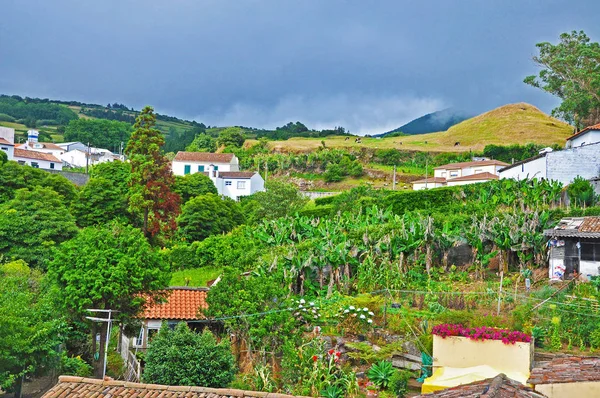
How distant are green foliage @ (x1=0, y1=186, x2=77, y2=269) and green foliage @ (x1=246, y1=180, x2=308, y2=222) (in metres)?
14.1

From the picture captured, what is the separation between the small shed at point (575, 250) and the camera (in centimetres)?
2073

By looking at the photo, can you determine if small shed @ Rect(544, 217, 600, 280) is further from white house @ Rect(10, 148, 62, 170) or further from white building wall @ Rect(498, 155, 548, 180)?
white house @ Rect(10, 148, 62, 170)

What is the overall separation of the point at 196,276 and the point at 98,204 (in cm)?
1327

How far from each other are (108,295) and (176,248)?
1779 centimetres

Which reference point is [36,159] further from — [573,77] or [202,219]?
[573,77]

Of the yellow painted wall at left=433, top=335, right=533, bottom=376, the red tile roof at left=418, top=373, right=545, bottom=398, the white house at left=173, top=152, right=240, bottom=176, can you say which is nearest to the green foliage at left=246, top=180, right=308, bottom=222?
the white house at left=173, top=152, right=240, bottom=176

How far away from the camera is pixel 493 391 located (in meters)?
9.66

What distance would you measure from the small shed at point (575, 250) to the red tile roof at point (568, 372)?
29.7 feet

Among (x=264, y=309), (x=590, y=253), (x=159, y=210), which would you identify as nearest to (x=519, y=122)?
(x=159, y=210)

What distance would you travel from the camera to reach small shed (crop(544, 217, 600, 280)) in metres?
20.7

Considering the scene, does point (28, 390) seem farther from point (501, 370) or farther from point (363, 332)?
point (501, 370)

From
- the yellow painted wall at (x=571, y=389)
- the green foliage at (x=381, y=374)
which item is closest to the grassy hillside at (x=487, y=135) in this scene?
the green foliage at (x=381, y=374)

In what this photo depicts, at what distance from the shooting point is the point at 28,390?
781 inches

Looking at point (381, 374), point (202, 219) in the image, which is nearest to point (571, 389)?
point (381, 374)
